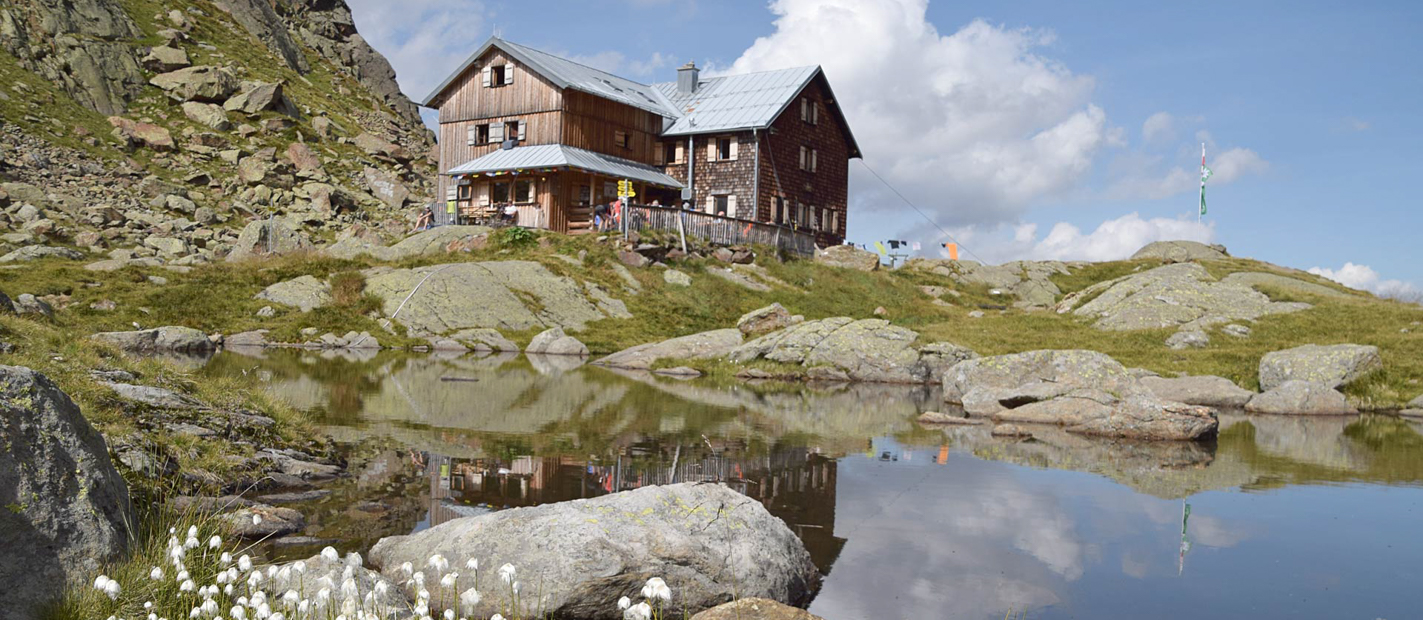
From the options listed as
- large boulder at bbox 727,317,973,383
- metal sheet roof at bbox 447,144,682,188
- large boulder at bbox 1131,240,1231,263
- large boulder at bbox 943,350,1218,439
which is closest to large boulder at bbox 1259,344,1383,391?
large boulder at bbox 943,350,1218,439

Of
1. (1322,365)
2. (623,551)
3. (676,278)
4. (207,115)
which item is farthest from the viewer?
(207,115)

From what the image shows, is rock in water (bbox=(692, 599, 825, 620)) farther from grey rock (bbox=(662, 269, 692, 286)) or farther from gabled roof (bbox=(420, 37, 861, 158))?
gabled roof (bbox=(420, 37, 861, 158))

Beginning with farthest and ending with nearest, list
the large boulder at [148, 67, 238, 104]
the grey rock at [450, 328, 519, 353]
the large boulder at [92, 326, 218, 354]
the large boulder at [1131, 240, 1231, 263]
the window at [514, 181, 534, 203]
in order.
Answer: the large boulder at [148, 67, 238, 104] → the large boulder at [1131, 240, 1231, 263] → the window at [514, 181, 534, 203] → the grey rock at [450, 328, 519, 353] → the large boulder at [92, 326, 218, 354]

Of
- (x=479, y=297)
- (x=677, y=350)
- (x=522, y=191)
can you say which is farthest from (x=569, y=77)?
(x=677, y=350)

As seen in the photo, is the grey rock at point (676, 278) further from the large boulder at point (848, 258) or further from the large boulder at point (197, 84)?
the large boulder at point (197, 84)

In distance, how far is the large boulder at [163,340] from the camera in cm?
3083

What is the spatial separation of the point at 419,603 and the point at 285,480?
702cm

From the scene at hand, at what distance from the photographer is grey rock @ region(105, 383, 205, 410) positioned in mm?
11828

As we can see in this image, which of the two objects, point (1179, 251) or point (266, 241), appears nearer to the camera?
point (266, 241)

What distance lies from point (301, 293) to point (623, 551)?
3594cm

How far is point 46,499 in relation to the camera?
6.29 m

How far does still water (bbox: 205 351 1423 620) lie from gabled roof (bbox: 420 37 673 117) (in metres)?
34.9

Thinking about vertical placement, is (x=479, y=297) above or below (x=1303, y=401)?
above

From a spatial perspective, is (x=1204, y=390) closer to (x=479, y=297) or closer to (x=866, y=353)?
(x=866, y=353)
